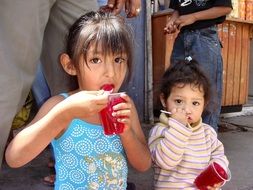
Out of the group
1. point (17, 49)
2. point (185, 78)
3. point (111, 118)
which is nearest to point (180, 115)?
point (185, 78)

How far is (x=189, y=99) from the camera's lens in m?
2.03

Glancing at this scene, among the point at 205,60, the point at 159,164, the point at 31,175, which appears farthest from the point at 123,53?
the point at 31,175

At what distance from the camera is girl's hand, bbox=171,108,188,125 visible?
76.7 inches

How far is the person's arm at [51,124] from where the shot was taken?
4.83 feet

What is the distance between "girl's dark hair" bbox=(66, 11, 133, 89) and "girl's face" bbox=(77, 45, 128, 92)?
21mm

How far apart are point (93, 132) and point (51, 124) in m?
0.27

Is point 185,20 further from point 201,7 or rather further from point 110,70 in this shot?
point 110,70

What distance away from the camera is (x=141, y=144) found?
1.83 m

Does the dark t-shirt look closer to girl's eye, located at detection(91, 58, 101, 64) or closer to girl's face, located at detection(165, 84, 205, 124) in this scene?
girl's face, located at detection(165, 84, 205, 124)

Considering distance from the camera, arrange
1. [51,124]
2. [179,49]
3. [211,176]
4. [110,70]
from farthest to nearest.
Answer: [179,49], [211,176], [110,70], [51,124]

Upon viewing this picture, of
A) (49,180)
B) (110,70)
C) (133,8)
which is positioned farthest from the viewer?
(49,180)

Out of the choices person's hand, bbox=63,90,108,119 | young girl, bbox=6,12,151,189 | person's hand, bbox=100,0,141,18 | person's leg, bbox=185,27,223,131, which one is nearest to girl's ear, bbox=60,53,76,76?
young girl, bbox=6,12,151,189

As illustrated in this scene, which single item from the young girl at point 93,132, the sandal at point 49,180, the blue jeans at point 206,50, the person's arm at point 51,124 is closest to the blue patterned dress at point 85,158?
the young girl at point 93,132

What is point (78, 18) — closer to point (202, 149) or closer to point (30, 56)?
point (30, 56)
